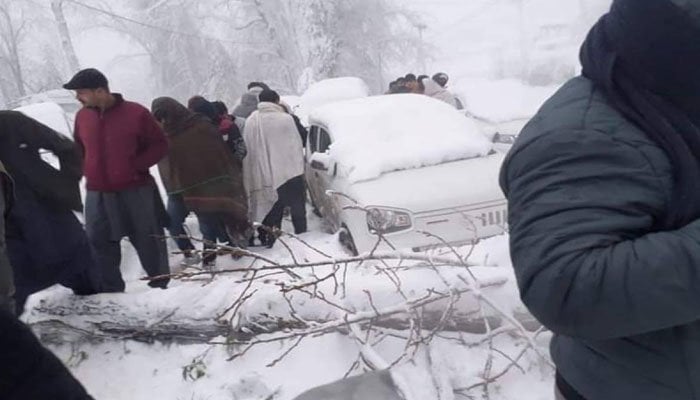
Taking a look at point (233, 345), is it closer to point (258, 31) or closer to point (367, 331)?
point (367, 331)

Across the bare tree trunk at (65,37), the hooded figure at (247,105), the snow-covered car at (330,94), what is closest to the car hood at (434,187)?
the hooded figure at (247,105)

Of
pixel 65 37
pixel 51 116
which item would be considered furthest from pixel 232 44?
pixel 51 116

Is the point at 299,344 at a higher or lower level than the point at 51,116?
lower

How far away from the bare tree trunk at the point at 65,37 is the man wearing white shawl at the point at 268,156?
2293 cm

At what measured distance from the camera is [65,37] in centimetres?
2597

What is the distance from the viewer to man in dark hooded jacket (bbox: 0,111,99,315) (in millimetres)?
2979

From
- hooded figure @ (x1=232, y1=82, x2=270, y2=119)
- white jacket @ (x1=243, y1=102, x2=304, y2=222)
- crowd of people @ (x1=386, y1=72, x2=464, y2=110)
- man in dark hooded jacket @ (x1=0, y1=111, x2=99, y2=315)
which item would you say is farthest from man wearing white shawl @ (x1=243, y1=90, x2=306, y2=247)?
man in dark hooded jacket @ (x1=0, y1=111, x2=99, y2=315)

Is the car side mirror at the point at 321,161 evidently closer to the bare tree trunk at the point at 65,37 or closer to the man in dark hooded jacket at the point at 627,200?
the man in dark hooded jacket at the point at 627,200

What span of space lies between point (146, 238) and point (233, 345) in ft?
5.67

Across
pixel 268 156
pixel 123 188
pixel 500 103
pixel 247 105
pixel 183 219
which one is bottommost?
pixel 500 103

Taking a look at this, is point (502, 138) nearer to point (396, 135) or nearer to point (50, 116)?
point (396, 135)

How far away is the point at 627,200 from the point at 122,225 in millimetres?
3764

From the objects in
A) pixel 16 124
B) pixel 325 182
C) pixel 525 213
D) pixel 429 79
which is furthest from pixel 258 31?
pixel 525 213

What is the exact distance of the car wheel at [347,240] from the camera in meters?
4.97
